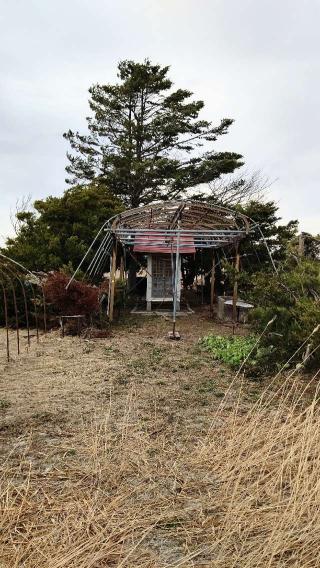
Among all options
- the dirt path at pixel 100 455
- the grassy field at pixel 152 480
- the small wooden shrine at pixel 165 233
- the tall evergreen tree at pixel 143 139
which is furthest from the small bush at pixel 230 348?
the tall evergreen tree at pixel 143 139

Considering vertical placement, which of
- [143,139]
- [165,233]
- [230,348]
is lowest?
[230,348]

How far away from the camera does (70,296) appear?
27.8ft

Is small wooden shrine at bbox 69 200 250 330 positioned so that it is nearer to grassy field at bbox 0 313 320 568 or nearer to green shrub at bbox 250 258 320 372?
green shrub at bbox 250 258 320 372

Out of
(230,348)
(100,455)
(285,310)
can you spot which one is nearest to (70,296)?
(230,348)

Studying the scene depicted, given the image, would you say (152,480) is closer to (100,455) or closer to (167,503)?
(167,503)

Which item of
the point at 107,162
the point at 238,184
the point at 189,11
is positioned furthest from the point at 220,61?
the point at 238,184

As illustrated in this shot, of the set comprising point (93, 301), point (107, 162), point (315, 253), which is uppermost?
point (107, 162)

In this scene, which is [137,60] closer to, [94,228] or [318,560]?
[94,228]

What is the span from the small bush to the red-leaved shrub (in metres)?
2.40

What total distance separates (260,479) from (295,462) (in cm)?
43

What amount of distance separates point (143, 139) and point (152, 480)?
600 inches

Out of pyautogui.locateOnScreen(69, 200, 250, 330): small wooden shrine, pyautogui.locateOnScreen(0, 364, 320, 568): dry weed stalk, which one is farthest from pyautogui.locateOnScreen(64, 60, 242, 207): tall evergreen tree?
pyautogui.locateOnScreen(0, 364, 320, 568): dry weed stalk

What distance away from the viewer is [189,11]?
5621 millimetres

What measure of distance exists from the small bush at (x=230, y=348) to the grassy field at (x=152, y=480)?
144 centimetres
